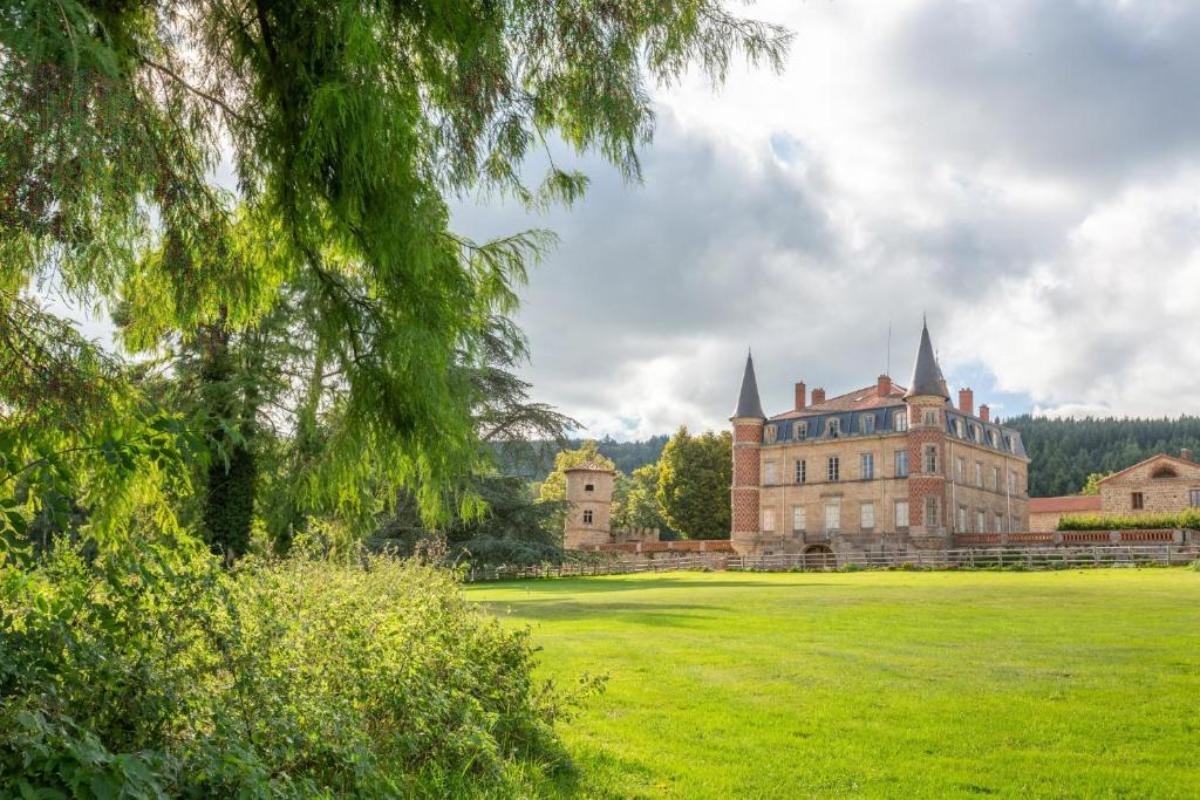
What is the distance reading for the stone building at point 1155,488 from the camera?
46062mm

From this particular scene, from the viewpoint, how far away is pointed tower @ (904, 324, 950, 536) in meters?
41.6

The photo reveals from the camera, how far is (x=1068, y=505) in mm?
64000

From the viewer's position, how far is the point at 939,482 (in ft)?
136

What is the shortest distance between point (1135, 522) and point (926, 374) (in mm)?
9942

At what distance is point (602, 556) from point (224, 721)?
3292cm

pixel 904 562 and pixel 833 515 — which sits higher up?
pixel 833 515

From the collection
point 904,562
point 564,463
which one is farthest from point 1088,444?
point 904,562

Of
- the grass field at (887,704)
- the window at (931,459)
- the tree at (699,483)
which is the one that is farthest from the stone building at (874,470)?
the grass field at (887,704)

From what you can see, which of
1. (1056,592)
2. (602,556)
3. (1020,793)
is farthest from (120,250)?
(602,556)

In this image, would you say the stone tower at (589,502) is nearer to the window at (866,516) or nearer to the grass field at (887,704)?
the window at (866,516)

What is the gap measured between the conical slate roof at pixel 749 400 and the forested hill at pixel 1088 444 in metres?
49.5

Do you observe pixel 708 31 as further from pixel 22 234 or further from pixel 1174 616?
pixel 1174 616

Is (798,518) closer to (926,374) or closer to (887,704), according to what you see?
(926,374)

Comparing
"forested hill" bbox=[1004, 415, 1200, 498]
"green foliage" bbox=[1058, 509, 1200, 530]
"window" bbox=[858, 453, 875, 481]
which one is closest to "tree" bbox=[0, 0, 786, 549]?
"green foliage" bbox=[1058, 509, 1200, 530]
